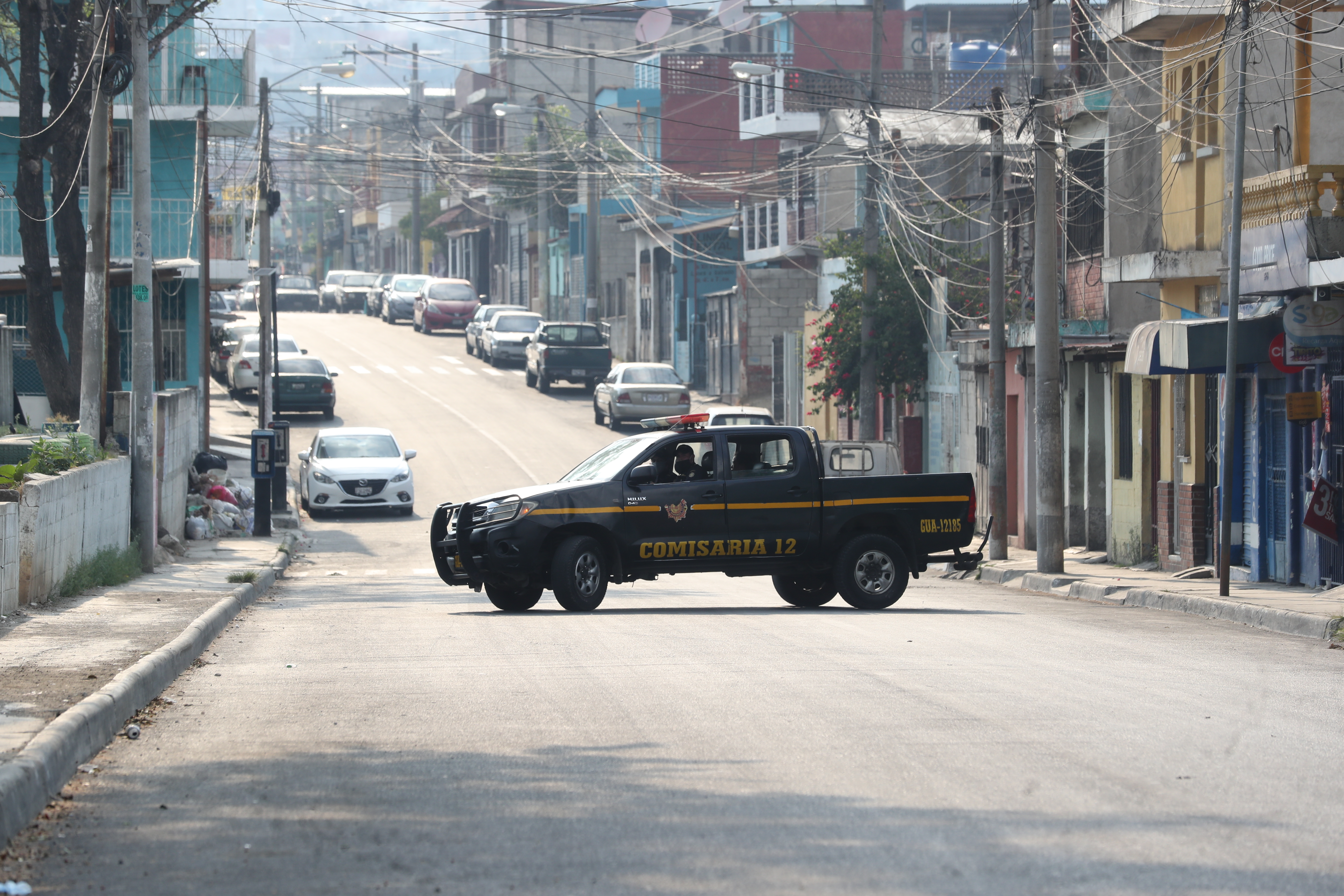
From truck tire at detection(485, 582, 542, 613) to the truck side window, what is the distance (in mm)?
2325

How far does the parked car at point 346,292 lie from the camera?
84.0 metres

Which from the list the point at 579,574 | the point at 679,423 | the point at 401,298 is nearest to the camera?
the point at 579,574

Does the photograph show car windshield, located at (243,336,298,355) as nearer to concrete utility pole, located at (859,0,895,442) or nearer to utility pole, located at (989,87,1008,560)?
concrete utility pole, located at (859,0,895,442)

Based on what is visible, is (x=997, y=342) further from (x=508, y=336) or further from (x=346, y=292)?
(x=346, y=292)

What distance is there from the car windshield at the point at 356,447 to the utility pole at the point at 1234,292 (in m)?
18.4

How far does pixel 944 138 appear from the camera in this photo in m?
36.7

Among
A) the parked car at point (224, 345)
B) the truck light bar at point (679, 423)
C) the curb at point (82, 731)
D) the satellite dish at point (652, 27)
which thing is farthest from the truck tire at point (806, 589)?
the satellite dish at point (652, 27)

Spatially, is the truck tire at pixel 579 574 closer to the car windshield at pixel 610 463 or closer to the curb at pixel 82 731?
the car windshield at pixel 610 463

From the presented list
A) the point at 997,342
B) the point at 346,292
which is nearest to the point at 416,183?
the point at 346,292

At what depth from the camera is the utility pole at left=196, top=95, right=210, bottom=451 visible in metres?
31.9

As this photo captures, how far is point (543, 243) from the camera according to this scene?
7800 cm

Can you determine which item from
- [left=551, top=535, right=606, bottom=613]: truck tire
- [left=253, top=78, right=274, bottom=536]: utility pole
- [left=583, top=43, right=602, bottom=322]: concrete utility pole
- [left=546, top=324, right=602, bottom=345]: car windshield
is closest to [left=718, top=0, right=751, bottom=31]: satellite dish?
[left=583, top=43, right=602, bottom=322]: concrete utility pole

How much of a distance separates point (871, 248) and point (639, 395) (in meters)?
12.5

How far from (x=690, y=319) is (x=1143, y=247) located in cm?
3252
